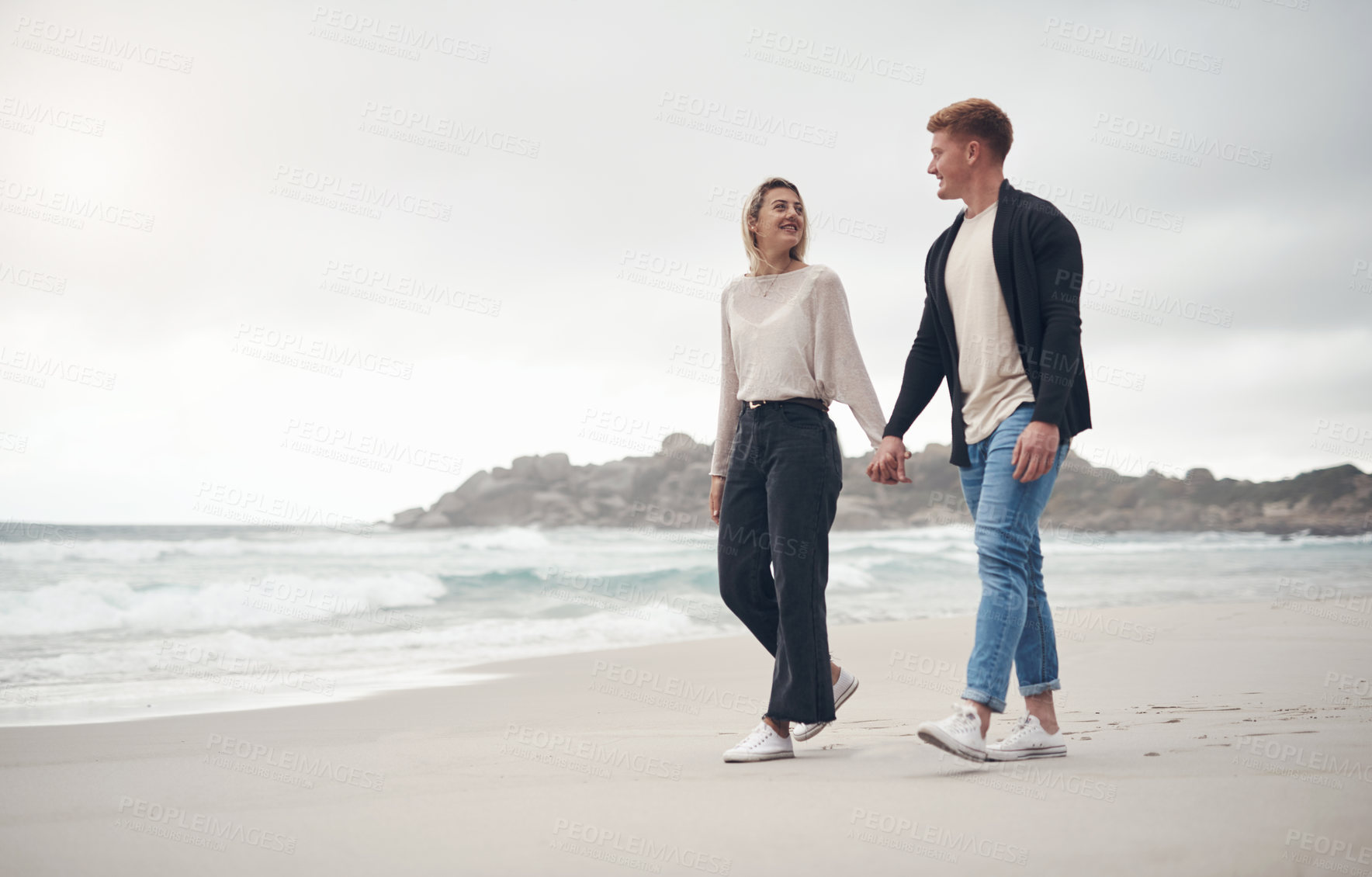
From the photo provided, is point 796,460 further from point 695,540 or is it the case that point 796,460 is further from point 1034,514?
point 695,540

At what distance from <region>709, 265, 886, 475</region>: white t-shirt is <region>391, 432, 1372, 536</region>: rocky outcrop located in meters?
22.0

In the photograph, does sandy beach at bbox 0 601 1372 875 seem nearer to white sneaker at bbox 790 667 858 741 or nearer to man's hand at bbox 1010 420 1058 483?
white sneaker at bbox 790 667 858 741

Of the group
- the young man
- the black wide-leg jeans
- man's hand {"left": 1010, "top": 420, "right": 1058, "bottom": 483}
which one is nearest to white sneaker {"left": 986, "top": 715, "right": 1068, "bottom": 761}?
the young man

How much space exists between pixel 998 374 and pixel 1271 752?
4.22 ft

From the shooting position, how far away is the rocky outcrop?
2800 centimetres

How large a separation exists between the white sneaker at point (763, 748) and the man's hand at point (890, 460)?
0.86 metres

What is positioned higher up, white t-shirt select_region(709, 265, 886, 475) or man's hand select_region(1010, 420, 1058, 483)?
white t-shirt select_region(709, 265, 886, 475)

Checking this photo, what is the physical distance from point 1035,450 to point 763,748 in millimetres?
1217

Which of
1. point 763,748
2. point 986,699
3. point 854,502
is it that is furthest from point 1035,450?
point 854,502

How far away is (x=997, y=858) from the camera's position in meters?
1.92

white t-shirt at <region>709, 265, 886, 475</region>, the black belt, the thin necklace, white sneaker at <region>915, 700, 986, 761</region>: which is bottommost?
white sneaker at <region>915, 700, 986, 761</region>

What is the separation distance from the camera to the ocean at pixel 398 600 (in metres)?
6.01

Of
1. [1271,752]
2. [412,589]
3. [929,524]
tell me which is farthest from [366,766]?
[929,524]

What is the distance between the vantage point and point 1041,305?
8.75 ft
